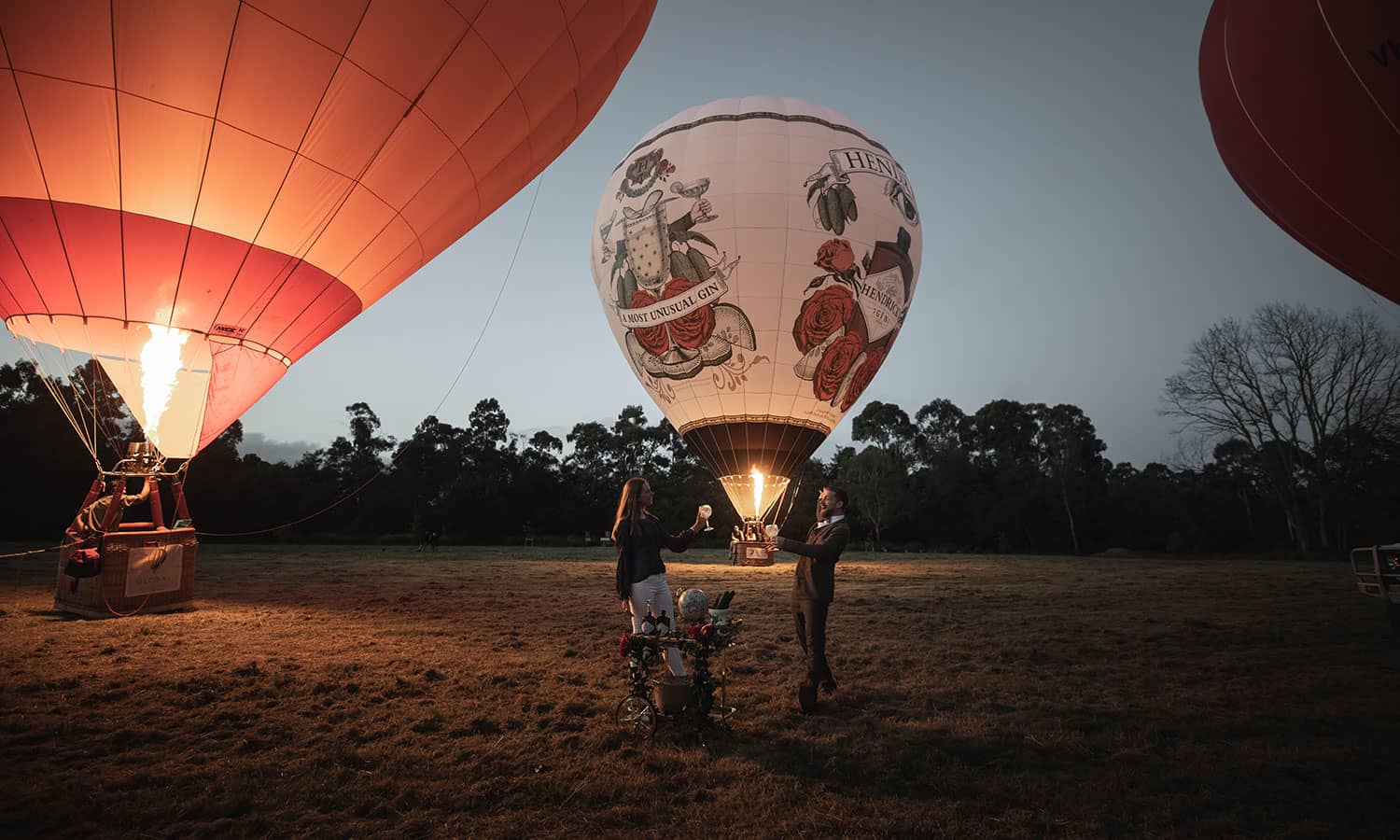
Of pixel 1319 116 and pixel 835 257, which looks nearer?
pixel 1319 116

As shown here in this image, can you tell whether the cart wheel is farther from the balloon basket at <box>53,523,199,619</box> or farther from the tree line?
the tree line

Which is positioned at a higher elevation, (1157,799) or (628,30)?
(628,30)

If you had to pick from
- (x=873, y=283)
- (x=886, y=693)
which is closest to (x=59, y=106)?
(x=886, y=693)

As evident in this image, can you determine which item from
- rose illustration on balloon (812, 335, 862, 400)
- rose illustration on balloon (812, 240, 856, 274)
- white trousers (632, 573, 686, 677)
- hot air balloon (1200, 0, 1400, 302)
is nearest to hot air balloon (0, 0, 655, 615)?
white trousers (632, 573, 686, 677)

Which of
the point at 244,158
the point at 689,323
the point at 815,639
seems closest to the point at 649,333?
the point at 689,323

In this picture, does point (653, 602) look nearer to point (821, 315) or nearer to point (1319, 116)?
point (1319, 116)

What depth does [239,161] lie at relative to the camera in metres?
5.36

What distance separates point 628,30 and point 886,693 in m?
6.71

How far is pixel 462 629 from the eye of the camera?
22.4 feet

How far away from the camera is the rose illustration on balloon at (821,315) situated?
1284 centimetres

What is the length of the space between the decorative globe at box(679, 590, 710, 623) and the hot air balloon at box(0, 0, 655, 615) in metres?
4.73

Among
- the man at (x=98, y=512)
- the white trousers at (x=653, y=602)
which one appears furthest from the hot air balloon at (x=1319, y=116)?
the man at (x=98, y=512)

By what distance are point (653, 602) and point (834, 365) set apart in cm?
1004

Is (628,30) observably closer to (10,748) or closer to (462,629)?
(462,629)
